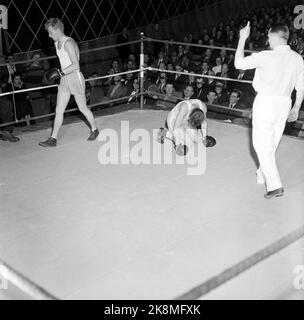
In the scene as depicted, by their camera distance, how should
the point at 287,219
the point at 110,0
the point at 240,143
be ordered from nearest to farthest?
the point at 287,219 → the point at 240,143 → the point at 110,0

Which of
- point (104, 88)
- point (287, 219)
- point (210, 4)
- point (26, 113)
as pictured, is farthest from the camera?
point (210, 4)

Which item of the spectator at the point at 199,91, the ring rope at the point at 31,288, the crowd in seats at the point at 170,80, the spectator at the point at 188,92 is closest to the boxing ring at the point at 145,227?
the ring rope at the point at 31,288

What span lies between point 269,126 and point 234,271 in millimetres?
1053

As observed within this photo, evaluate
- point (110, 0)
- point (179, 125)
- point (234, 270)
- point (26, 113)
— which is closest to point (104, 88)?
point (26, 113)

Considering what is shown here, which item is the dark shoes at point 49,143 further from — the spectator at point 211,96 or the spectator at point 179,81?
the spectator at point 179,81

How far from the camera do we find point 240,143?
3965 millimetres

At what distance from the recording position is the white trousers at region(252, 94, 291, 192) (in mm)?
2855

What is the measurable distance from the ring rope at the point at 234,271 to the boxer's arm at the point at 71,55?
193 centimetres

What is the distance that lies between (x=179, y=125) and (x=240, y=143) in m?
0.57

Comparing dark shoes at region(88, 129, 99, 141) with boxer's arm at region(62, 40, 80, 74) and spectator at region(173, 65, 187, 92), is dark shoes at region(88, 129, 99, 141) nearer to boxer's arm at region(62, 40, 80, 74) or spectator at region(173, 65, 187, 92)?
boxer's arm at region(62, 40, 80, 74)

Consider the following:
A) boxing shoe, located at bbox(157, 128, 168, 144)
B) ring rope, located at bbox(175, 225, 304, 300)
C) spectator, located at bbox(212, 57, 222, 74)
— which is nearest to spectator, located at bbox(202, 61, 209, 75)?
spectator, located at bbox(212, 57, 222, 74)

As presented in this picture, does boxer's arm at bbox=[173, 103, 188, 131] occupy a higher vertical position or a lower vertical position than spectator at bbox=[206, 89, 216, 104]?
higher

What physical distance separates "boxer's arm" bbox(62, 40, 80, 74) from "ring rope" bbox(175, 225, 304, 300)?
1.93 meters
